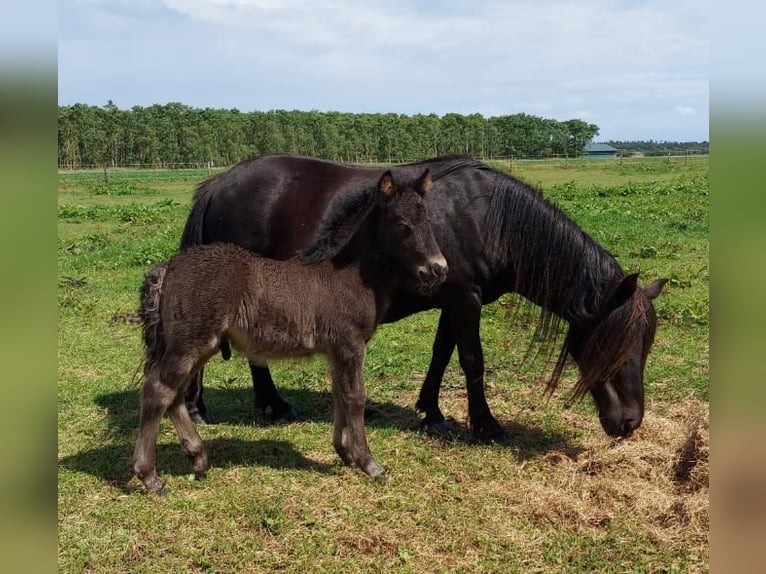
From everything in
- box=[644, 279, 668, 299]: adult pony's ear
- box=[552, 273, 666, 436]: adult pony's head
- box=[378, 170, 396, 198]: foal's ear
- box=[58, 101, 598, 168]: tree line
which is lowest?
box=[552, 273, 666, 436]: adult pony's head

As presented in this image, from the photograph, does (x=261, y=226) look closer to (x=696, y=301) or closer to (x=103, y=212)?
(x=696, y=301)

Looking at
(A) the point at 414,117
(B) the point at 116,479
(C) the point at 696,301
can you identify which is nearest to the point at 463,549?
(B) the point at 116,479

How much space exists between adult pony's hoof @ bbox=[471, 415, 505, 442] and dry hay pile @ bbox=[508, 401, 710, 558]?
55cm

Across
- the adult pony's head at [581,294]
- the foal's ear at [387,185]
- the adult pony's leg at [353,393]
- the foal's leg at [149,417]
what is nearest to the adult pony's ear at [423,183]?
the foal's ear at [387,185]

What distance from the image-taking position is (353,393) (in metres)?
5.17

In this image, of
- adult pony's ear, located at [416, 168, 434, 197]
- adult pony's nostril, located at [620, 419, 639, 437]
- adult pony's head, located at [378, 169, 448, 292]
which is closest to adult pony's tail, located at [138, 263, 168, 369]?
adult pony's head, located at [378, 169, 448, 292]

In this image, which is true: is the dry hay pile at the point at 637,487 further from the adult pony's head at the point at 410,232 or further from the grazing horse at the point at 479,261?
the adult pony's head at the point at 410,232

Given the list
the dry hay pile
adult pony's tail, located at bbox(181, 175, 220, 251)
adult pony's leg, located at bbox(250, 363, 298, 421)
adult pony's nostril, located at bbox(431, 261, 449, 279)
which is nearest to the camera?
the dry hay pile

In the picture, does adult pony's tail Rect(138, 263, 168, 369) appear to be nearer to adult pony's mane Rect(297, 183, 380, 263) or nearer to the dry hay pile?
adult pony's mane Rect(297, 183, 380, 263)

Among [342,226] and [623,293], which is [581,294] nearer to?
[623,293]

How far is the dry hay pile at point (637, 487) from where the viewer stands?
439 centimetres

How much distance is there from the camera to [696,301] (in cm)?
1005

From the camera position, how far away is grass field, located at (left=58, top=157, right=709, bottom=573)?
162 inches
